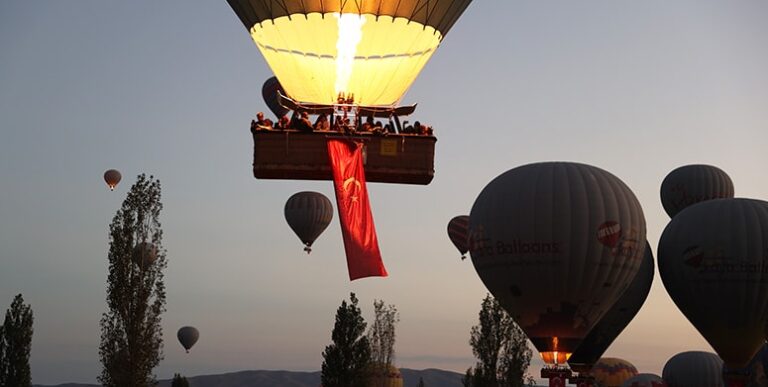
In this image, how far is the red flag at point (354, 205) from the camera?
21.6 m

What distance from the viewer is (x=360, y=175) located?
21875 mm

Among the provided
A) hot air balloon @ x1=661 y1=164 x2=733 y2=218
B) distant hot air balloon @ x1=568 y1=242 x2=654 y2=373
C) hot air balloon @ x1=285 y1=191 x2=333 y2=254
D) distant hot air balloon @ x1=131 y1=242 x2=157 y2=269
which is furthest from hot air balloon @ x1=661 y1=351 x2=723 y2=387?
distant hot air balloon @ x1=131 y1=242 x2=157 y2=269

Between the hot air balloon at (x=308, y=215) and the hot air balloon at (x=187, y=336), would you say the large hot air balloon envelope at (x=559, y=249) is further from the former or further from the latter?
the hot air balloon at (x=187, y=336)

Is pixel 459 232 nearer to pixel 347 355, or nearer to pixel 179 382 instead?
pixel 347 355

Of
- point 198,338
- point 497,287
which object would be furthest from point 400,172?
point 198,338

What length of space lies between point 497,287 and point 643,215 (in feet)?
16.2

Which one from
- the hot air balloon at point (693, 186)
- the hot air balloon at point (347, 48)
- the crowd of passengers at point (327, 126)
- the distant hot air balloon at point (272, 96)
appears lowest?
the crowd of passengers at point (327, 126)

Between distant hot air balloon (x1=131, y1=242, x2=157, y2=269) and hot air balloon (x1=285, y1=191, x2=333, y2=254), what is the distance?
20.7m

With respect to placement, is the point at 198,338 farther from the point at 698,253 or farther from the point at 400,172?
the point at 400,172

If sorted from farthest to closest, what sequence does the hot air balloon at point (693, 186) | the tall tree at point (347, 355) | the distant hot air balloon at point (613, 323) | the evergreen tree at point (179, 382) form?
the evergreen tree at point (179, 382) < the hot air balloon at point (693, 186) < the tall tree at point (347, 355) < the distant hot air balloon at point (613, 323)

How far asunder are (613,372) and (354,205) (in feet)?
157

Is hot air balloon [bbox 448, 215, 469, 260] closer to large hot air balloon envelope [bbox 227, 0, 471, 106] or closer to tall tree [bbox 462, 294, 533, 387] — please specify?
tall tree [bbox 462, 294, 533, 387]

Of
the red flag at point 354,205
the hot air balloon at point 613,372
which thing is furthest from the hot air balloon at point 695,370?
the red flag at point 354,205

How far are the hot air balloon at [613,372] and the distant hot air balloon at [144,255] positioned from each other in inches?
1390
